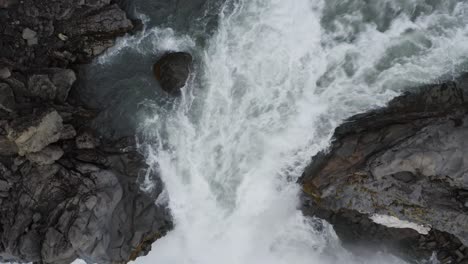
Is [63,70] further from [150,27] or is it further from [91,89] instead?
[150,27]

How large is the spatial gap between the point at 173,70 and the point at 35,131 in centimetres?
820

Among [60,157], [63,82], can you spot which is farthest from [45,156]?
[63,82]

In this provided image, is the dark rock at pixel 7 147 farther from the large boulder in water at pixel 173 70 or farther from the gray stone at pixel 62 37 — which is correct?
the large boulder in water at pixel 173 70

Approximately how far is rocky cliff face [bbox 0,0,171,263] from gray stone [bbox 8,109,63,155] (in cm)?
5

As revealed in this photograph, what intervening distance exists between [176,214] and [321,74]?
12249 mm

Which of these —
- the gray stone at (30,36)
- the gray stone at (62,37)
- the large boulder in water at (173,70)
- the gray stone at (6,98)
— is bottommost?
the gray stone at (6,98)

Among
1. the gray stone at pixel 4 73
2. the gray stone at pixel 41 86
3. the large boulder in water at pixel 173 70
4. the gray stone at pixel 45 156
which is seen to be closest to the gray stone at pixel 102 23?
the large boulder in water at pixel 173 70

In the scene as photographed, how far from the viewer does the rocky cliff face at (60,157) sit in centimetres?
2297

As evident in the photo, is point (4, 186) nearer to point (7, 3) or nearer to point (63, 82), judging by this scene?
point (63, 82)

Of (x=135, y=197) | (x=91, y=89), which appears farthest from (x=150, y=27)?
(x=135, y=197)

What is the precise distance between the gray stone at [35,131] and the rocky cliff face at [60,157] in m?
0.05

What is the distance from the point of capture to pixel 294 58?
80.8 feet

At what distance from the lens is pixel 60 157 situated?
2403cm

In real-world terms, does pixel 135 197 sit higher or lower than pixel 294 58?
lower
